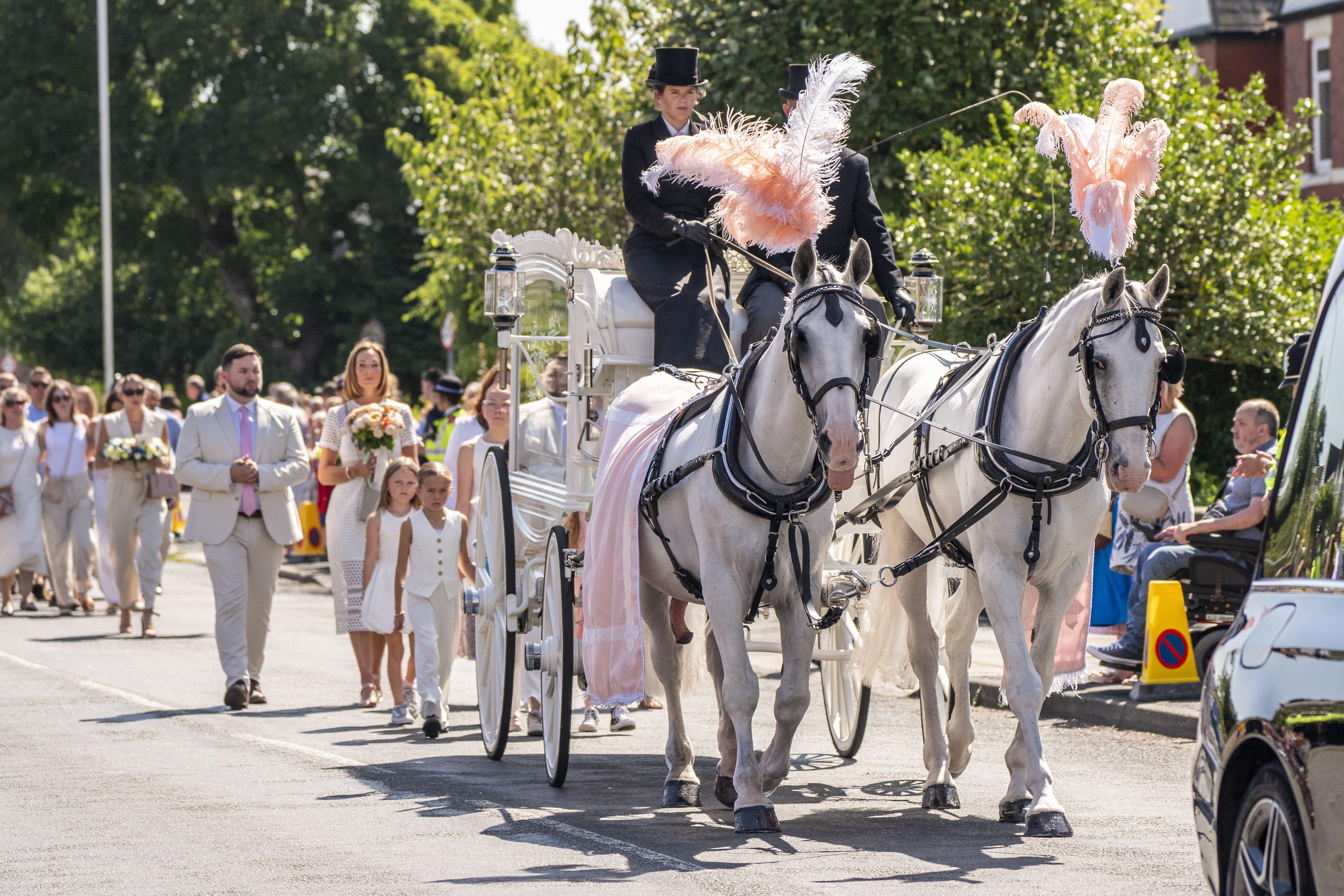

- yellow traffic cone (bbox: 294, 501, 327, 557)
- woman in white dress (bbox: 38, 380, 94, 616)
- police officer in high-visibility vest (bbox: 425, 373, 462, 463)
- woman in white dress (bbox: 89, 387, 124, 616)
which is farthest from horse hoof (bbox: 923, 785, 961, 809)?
yellow traffic cone (bbox: 294, 501, 327, 557)

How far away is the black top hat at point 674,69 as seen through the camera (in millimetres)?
9523

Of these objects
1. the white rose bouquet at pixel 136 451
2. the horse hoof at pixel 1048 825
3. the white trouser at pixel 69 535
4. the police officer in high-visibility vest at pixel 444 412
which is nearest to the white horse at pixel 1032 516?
the horse hoof at pixel 1048 825

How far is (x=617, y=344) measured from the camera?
32.2ft

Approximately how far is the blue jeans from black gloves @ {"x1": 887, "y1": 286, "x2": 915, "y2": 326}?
3097 mm

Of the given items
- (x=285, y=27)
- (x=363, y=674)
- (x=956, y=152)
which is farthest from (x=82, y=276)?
(x=363, y=674)

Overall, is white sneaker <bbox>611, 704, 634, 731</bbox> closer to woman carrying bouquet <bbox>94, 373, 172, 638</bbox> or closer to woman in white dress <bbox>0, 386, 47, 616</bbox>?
woman carrying bouquet <bbox>94, 373, 172, 638</bbox>

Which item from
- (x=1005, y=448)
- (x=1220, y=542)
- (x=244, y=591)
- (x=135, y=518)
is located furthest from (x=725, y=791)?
(x=135, y=518)

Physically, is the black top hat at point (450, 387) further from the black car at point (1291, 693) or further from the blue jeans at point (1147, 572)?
the black car at point (1291, 693)

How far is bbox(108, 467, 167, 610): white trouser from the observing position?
54.1 ft

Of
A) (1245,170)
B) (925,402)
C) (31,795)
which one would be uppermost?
(1245,170)

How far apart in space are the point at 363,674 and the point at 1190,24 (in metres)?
26.2

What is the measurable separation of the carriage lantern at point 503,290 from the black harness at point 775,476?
102 inches

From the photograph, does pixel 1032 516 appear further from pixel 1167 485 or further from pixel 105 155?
pixel 105 155

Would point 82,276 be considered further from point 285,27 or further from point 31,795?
point 31,795
